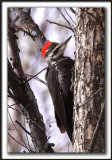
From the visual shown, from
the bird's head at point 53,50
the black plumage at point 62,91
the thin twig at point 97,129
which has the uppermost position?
the bird's head at point 53,50

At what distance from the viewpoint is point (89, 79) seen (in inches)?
97.0

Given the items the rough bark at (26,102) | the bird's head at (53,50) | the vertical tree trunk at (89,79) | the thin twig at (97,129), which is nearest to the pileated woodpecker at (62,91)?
the bird's head at (53,50)

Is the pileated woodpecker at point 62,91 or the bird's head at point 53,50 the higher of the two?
the bird's head at point 53,50

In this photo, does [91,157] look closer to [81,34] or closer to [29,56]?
[81,34]

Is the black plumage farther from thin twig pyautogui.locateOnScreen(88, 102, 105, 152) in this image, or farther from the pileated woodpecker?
thin twig pyautogui.locateOnScreen(88, 102, 105, 152)

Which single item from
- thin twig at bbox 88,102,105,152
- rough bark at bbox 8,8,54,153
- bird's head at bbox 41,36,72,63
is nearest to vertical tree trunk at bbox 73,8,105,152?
thin twig at bbox 88,102,105,152

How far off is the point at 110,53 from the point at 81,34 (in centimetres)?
34

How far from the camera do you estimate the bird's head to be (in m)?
→ 3.70

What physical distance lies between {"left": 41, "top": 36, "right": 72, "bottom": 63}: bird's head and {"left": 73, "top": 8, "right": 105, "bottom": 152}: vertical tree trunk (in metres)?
1.10

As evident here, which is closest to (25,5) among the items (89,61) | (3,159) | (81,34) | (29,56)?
(81,34)

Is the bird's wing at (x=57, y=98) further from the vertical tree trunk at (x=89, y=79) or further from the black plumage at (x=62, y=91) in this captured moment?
the vertical tree trunk at (x=89, y=79)

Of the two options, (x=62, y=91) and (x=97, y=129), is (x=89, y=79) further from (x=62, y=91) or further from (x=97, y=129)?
(x=62, y=91)

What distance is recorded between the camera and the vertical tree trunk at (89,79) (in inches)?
94.4

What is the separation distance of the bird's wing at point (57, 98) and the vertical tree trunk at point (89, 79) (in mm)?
826
